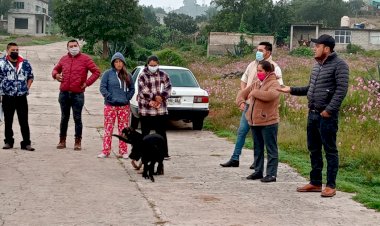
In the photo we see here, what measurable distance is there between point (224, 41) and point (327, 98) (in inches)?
1766

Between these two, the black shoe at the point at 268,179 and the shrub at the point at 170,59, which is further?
the shrub at the point at 170,59

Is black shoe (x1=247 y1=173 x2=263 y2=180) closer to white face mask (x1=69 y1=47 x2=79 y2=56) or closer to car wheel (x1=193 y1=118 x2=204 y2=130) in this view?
white face mask (x1=69 y1=47 x2=79 y2=56)

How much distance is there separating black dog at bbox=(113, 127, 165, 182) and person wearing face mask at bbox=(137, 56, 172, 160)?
0.68m

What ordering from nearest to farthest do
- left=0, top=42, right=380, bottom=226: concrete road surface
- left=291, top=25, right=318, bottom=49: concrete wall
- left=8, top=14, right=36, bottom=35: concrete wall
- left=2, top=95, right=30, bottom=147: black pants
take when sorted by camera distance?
left=0, top=42, right=380, bottom=226: concrete road surface < left=2, top=95, right=30, bottom=147: black pants < left=291, top=25, right=318, bottom=49: concrete wall < left=8, top=14, right=36, bottom=35: concrete wall

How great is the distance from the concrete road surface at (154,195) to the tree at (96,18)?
2776 cm

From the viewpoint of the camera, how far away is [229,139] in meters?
13.4

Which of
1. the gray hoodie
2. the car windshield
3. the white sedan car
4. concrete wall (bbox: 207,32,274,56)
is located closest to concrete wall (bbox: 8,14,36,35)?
concrete wall (bbox: 207,32,274,56)

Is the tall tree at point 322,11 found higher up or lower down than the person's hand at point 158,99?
higher up

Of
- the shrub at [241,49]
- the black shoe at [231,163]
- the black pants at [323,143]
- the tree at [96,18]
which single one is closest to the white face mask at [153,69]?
the black shoe at [231,163]

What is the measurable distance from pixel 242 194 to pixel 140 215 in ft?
5.63

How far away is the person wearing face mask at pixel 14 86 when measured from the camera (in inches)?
424

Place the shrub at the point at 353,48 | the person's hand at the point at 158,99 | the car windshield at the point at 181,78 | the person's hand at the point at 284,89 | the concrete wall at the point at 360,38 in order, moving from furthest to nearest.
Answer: the concrete wall at the point at 360,38 < the shrub at the point at 353,48 < the car windshield at the point at 181,78 < the person's hand at the point at 158,99 < the person's hand at the point at 284,89

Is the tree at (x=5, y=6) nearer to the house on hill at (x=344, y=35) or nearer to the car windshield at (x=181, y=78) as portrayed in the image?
the house on hill at (x=344, y=35)

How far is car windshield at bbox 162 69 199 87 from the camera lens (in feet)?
48.9
